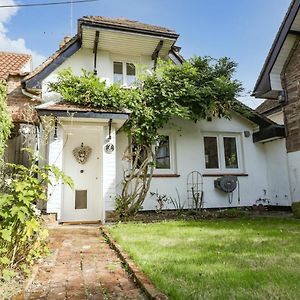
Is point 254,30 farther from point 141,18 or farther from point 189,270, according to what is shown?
point 189,270

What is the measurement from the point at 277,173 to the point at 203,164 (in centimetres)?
268

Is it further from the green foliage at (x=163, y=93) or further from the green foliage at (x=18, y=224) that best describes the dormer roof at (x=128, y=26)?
the green foliage at (x=18, y=224)

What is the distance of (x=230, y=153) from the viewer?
11258mm

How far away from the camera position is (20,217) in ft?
10.9

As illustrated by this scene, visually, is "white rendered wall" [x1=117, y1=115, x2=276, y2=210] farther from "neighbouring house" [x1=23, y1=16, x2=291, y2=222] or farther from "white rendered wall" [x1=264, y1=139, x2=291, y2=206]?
"white rendered wall" [x1=264, y1=139, x2=291, y2=206]

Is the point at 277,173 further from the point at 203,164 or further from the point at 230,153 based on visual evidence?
the point at 203,164

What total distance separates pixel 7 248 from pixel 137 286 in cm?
163

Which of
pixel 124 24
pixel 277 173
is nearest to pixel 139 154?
pixel 124 24

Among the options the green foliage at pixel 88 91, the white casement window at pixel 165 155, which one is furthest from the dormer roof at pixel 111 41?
the white casement window at pixel 165 155

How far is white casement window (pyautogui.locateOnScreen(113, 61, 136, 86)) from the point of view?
10.6 m

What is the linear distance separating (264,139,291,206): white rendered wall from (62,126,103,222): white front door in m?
6.22

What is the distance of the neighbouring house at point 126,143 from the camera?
27.9 feet

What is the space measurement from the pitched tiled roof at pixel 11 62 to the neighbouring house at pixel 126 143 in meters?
2.45

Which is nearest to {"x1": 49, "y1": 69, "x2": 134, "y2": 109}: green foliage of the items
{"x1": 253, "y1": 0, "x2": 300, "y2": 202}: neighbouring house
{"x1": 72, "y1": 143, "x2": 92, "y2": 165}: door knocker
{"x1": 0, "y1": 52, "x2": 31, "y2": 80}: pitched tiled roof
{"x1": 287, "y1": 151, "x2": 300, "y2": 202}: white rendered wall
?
{"x1": 72, "y1": 143, "x2": 92, "y2": 165}: door knocker
